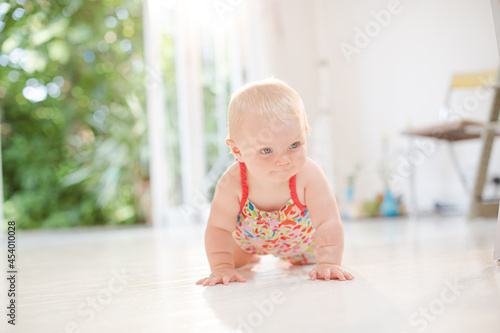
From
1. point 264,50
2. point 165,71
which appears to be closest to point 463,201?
point 264,50

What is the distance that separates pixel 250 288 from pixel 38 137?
15.5 feet

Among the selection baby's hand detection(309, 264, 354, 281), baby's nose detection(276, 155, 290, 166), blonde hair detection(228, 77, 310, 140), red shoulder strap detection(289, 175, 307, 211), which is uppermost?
blonde hair detection(228, 77, 310, 140)

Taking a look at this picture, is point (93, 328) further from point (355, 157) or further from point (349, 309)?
point (355, 157)

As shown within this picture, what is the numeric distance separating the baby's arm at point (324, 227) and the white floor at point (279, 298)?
0.04 meters

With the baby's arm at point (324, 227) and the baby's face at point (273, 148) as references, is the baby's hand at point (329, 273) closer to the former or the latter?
the baby's arm at point (324, 227)

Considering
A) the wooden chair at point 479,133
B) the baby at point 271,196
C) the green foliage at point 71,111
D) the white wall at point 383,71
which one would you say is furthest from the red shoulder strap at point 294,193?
the green foliage at point 71,111

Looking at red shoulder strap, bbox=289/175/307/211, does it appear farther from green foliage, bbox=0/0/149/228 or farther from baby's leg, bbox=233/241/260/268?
green foliage, bbox=0/0/149/228

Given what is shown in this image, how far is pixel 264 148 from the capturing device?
0.87m

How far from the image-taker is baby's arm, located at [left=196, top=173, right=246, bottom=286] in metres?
0.97

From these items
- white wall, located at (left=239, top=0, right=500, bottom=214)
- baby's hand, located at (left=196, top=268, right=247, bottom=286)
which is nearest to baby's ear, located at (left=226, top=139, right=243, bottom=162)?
baby's hand, located at (left=196, top=268, right=247, bottom=286)

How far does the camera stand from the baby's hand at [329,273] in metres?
0.88

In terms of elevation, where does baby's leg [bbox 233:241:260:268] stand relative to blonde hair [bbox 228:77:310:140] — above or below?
below

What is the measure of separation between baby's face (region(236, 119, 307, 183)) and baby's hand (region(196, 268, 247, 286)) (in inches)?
8.4

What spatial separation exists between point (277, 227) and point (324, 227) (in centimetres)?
11
